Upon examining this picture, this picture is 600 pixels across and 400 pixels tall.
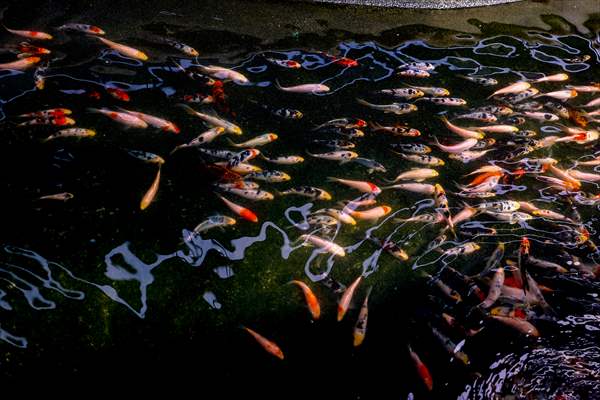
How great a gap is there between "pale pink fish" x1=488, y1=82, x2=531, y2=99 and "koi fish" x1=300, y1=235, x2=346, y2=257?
116 inches

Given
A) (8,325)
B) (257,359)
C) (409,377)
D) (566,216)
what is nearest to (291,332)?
(257,359)

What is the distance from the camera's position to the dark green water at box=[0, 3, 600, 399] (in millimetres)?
3639

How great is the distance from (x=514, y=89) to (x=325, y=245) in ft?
10.7

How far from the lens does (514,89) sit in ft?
19.1

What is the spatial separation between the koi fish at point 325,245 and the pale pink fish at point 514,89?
296 centimetres

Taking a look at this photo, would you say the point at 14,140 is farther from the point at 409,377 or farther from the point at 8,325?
the point at 409,377

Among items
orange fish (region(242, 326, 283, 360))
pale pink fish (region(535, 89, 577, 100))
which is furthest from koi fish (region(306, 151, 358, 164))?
pale pink fish (region(535, 89, 577, 100))

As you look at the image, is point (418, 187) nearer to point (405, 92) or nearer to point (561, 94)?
point (405, 92)

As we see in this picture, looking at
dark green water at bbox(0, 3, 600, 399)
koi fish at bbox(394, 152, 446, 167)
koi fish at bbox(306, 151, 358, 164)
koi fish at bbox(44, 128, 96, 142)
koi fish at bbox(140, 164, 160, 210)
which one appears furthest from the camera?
koi fish at bbox(394, 152, 446, 167)

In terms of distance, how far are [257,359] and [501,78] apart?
14.9 feet

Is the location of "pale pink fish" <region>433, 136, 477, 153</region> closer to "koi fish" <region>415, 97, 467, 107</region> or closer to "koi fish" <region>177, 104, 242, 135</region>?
"koi fish" <region>415, 97, 467, 107</region>

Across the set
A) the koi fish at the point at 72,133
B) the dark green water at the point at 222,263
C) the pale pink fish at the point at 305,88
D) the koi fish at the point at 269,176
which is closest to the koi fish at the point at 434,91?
the dark green water at the point at 222,263

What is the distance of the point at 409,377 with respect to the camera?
3809 millimetres

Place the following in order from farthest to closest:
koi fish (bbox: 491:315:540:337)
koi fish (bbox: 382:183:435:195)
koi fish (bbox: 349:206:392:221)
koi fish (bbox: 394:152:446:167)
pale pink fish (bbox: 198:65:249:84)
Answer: pale pink fish (bbox: 198:65:249:84) < koi fish (bbox: 394:152:446:167) < koi fish (bbox: 382:183:435:195) < koi fish (bbox: 349:206:392:221) < koi fish (bbox: 491:315:540:337)
